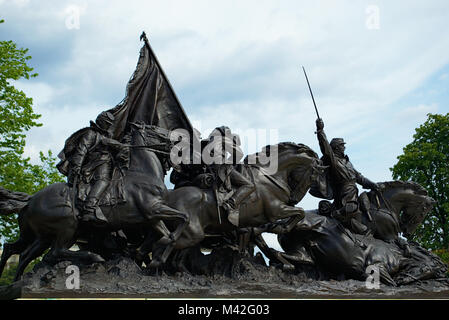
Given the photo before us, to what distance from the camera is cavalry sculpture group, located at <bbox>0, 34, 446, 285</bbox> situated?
8742mm

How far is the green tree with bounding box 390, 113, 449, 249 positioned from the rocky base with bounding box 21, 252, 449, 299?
10922 millimetres

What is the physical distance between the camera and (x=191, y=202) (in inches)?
359

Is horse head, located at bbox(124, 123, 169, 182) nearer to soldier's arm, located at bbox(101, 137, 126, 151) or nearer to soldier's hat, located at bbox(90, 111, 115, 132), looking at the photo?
soldier's arm, located at bbox(101, 137, 126, 151)

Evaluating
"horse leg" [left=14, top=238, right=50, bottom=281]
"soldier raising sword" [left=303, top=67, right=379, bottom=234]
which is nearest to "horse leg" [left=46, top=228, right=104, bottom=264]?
"horse leg" [left=14, top=238, right=50, bottom=281]

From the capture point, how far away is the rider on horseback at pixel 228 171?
29.8 ft

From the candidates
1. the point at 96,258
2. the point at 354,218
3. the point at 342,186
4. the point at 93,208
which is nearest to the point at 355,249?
the point at 354,218

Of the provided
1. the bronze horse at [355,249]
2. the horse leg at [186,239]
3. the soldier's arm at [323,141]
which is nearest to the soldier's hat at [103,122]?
the horse leg at [186,239]

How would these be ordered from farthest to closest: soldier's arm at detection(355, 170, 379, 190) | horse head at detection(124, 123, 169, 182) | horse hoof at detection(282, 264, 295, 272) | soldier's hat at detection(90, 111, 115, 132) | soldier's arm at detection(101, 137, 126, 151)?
soldier's arm at detection(355, 170, 379, 190), horse hoof at detection(282, 264, 295, 272), soldier's hat at detection(90, 111, 115, 132), horse head at detection(124, 123, 169, 182), soldier's arm at detection(101, 137, 126, 151)

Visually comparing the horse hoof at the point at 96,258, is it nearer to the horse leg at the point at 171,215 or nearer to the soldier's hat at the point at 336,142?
the horse leg at the point at 171,215

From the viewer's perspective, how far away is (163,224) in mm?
8961

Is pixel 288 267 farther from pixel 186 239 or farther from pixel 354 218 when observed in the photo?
pixel 186 239

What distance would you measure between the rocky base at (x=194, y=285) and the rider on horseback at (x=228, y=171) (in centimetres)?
108
